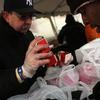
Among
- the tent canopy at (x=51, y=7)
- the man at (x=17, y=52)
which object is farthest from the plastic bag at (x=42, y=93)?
the tent canopy at (x=51, y=7)

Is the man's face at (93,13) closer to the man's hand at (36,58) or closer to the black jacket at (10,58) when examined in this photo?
the man's hand at (36,58)

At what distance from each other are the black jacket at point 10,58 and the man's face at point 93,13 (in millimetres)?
596

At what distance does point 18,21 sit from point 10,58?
0.83ft

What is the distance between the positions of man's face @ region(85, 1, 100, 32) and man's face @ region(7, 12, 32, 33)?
860 mm

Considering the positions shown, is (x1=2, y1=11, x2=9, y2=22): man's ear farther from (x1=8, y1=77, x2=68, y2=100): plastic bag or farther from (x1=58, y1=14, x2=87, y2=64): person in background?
(x1=58, y1=14, x2=87, y2=64): person in background

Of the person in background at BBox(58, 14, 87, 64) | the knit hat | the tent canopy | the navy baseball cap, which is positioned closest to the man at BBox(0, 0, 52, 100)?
the navy baseball cap

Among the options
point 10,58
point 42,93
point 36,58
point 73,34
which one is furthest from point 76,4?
point 73,34

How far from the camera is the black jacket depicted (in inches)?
61.9

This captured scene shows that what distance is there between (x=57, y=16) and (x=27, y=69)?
4578 mm

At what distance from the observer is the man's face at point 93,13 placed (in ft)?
3.42

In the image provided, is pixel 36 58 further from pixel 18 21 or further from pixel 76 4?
pixel 18 21

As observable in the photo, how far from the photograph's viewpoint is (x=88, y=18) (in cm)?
108

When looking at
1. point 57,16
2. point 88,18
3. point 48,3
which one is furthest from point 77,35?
point 57,16

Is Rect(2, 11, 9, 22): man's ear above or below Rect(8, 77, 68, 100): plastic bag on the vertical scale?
above
